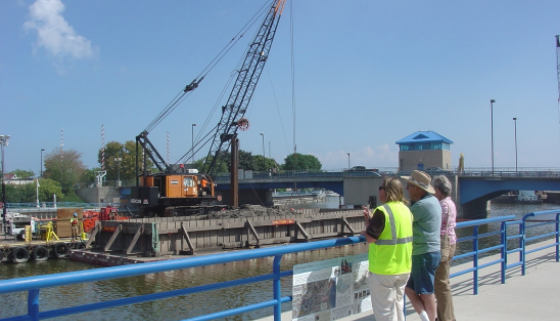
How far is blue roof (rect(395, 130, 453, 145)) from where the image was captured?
214 feet

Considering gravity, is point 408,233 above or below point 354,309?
above

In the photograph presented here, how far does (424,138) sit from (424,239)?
64891mm

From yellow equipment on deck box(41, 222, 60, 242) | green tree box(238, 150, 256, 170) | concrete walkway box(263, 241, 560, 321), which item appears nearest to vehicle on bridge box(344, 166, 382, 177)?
yellow equipment on deck box(41, 222, 60, 242)

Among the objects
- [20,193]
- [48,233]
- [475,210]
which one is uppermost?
[20,193]

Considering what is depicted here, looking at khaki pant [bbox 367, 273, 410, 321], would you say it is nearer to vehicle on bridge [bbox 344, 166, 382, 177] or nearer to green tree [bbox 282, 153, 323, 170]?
vehicle on bridge [bbox 344, 166, 382, 177]

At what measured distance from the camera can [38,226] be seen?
28.2m

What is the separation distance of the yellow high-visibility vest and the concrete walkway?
5.46ft

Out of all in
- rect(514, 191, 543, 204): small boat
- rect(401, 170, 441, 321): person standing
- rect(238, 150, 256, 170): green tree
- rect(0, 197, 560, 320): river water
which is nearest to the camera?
rect(401, 170, 441, 321): person standing

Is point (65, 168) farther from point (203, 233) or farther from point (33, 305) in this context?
point (33, 305)

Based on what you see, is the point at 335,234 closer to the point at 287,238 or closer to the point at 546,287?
the point at 287,238

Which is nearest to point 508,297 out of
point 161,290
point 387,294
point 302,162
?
point 387,294

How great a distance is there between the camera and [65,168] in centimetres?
7888

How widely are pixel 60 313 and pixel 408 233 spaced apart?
295 cm

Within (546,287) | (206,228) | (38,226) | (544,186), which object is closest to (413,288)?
(546,287)
